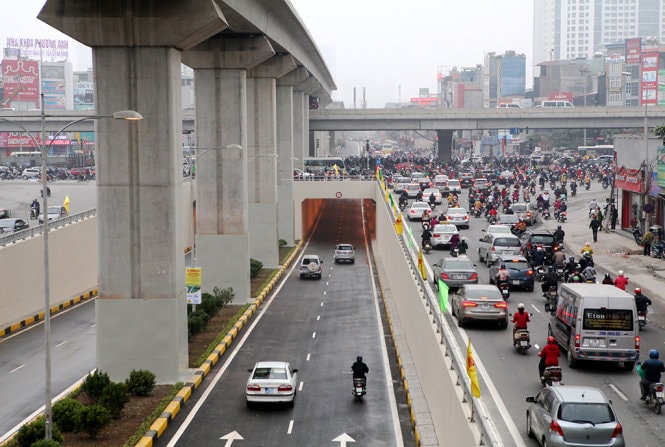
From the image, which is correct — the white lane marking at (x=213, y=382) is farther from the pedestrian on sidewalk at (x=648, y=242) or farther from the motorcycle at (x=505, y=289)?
the pedestrian on sidewalk at (x=648, y=242)

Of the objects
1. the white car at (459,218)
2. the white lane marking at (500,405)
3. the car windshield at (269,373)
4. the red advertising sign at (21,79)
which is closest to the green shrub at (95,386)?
the car windshield at (269,373)

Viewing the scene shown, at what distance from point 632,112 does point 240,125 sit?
68083 millimetres

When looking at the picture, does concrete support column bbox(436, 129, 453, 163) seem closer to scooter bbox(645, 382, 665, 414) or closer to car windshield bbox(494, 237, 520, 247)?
car windshield bbox(494, 237, 520, 247)

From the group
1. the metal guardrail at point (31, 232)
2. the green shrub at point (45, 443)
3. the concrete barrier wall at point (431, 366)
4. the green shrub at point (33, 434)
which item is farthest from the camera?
the metal guardrail at point (31, 232)

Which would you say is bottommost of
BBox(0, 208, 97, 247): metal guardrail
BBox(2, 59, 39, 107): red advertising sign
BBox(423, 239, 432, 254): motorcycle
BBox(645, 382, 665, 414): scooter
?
BBox(645, 382, 665, 414): scooter

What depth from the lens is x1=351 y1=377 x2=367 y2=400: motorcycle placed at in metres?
26.1

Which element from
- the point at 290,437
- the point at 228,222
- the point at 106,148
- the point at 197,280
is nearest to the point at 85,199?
the point at 228,222

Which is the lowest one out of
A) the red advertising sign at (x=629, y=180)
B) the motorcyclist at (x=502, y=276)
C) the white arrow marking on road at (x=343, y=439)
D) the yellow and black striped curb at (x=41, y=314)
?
the yellow and black striped curb at (x=41, y=314)

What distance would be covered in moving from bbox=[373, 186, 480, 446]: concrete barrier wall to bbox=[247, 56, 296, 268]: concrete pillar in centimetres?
1849

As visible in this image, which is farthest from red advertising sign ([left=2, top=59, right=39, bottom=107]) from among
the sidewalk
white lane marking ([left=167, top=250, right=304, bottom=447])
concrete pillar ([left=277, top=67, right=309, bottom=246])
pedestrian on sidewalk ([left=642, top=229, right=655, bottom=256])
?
pedestrian on sidewalk ([left=642, top=229, right=655, bottom=256])

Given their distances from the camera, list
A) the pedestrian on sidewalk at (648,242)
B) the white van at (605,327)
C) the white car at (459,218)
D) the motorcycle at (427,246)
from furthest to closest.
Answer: the white car at (459,218) → the pedestrian on sidewalk at (648,242) → the motorcycle at (427,246) → the white van at (605,327)

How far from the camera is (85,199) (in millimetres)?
85750

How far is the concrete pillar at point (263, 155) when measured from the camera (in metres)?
55.1

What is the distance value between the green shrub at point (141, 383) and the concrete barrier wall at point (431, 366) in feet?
24.5
